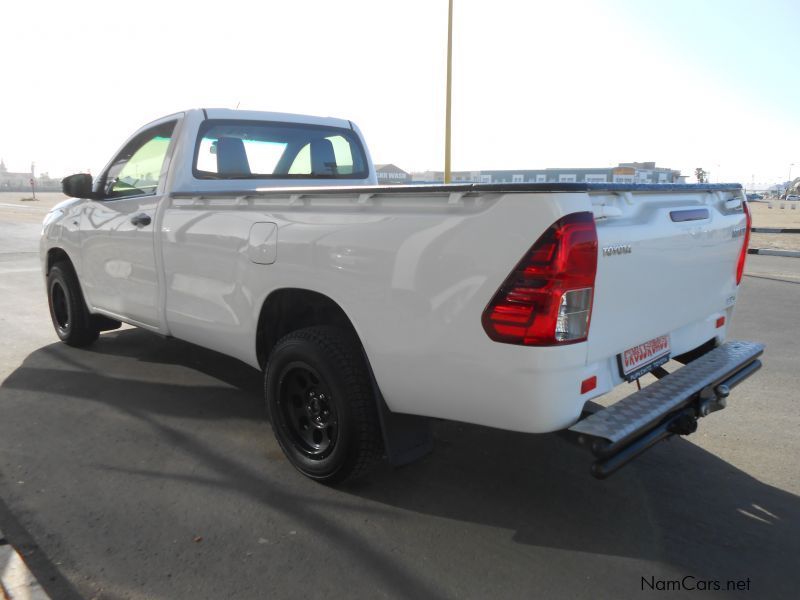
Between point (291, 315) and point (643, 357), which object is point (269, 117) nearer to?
point (291, 315)

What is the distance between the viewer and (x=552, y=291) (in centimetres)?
231

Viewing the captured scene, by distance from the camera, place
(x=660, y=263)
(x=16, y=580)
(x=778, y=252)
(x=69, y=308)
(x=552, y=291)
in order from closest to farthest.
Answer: (x=552, y=291), (x=16, y=580), (x=660, y=263), (x=69, y=308), (x=778, y=252)

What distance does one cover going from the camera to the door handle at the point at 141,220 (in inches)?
174

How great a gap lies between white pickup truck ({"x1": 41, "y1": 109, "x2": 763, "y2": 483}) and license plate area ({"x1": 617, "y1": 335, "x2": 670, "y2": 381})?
0.04 feet

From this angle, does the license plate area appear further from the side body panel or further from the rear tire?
the rear tire

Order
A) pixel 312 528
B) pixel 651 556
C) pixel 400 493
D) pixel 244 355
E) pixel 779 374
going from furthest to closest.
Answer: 1. pixel 779 374
2. pixel 244 355
3. pixel 400 493
4. pixel 312 528
5. pixel 651 556

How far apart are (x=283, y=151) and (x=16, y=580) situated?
3.54 metres

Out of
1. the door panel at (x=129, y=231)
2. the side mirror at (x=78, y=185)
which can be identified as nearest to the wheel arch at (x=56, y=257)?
the door panel at (x=129, y=231)

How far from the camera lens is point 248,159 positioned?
4.86m

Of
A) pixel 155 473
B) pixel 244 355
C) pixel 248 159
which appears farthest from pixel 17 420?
pixel 248 159

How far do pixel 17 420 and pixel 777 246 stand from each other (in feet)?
62.1

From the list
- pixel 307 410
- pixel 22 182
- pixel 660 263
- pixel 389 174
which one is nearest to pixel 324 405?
pixel 307 410

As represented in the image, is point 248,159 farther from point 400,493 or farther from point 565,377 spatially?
point 565,377

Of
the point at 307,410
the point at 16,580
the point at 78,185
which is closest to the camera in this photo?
the point at 16,580
